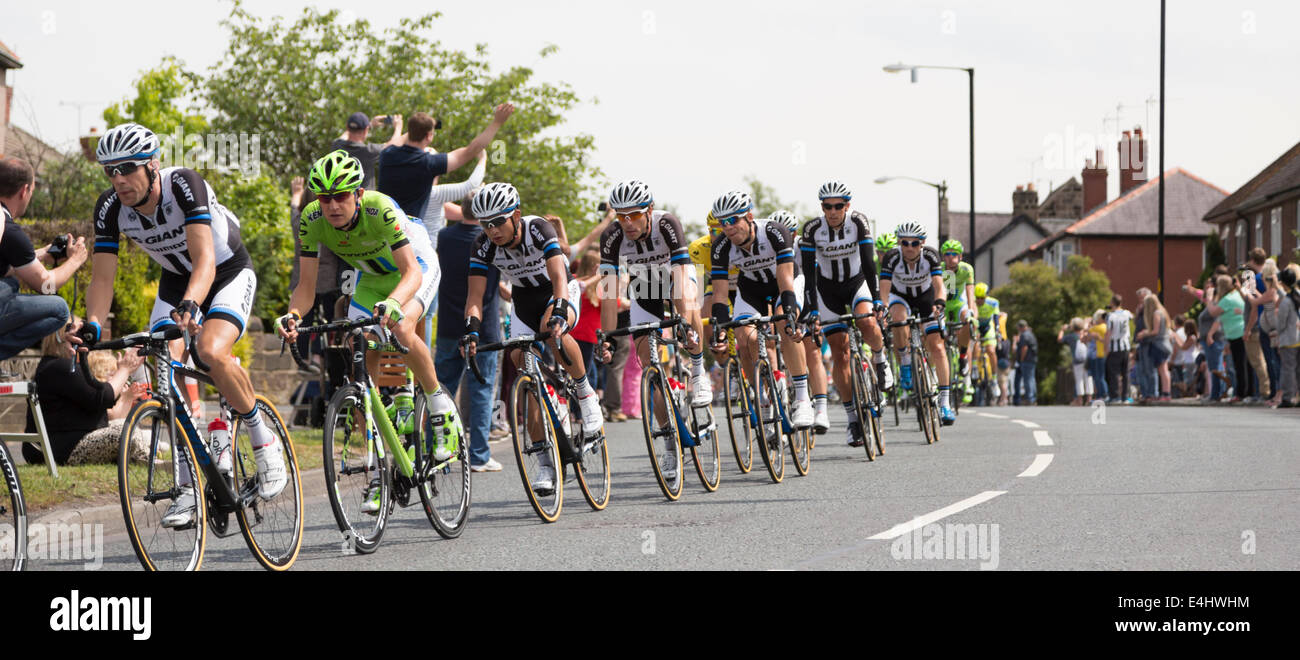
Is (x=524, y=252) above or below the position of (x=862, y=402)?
above

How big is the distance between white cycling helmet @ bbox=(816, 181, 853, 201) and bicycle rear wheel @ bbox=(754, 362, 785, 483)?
2.45m

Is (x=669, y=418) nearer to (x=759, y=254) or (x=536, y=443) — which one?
(x=536, y=443)

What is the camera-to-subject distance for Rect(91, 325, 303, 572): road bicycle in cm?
621

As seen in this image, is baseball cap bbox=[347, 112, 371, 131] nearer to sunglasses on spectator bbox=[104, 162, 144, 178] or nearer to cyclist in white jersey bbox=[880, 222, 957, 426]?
sunglasses on spectator bbox=[104, 162, 144, 178]

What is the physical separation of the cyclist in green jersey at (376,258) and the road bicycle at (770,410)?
8.86 feet

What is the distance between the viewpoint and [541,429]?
28.0ft

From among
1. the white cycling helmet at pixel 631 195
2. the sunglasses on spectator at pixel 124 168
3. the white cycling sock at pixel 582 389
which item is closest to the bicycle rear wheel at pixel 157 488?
the sunglasses on spectator at pixel 124 168

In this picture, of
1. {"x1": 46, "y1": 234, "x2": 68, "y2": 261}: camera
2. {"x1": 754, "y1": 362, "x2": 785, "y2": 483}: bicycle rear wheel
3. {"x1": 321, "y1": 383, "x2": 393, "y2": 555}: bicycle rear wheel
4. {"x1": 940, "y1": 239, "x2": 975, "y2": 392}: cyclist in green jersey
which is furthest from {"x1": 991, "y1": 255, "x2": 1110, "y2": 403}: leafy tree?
{"x1": 321, "y1": 383, "x2": 393, "y2": 555}: bicycle rear wheel

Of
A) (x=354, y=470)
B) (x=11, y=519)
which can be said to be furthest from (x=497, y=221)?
(x=11, y=519)

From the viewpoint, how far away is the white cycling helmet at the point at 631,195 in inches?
A: 376

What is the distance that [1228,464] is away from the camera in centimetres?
1144

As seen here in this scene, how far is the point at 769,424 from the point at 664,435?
134 centimetres
